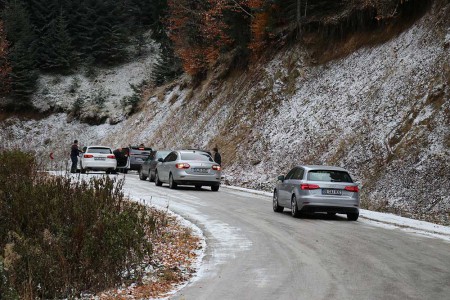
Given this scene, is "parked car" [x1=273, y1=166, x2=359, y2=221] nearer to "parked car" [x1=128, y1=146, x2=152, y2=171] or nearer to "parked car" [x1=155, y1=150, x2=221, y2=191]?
"parked car" [x1=155, y1=150, x2=221, y2=191]

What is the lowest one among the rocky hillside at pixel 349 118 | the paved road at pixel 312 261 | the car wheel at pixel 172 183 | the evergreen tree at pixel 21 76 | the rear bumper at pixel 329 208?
the paved road at pixel 312 261

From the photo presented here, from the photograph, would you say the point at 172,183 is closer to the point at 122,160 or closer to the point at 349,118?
the point at 349,118

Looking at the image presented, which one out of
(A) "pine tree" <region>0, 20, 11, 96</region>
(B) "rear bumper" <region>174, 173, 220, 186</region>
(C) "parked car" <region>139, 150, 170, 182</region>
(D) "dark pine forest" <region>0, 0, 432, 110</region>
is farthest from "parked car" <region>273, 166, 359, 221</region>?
(A) "pine tree" <region>0, 20, 11, 96</region>

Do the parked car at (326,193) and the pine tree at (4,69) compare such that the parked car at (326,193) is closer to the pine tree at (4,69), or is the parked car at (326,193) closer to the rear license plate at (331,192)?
the rear license plate at (331,192)

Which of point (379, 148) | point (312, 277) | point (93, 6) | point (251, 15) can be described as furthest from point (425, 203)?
point (93, 6)

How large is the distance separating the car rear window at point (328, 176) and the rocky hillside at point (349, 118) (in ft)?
10.3

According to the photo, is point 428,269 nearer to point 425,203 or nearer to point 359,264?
point 359,264

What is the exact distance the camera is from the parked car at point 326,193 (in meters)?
15.7

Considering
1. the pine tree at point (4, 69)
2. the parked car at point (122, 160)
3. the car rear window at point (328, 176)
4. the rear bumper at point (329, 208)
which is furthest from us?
the pine tree at point (4, 69)

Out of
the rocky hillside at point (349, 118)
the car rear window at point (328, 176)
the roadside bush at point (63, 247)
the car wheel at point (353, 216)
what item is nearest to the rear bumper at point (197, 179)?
the rocky hillside at point (349, 118)

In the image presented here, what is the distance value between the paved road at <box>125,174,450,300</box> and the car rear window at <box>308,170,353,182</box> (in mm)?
1205

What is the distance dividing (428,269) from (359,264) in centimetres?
111

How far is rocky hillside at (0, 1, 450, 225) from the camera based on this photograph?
64.7ft

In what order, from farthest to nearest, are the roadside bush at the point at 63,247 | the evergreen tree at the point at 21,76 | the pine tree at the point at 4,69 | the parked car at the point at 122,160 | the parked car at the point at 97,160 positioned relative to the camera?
1. the evergreen tree at the point at 21,76
2. the pine tree at the point at 4,69
3. the parked car at the point at 122,160
4. the parked car at the point at 97,160
5. the roadside bush at the point at 63,247
